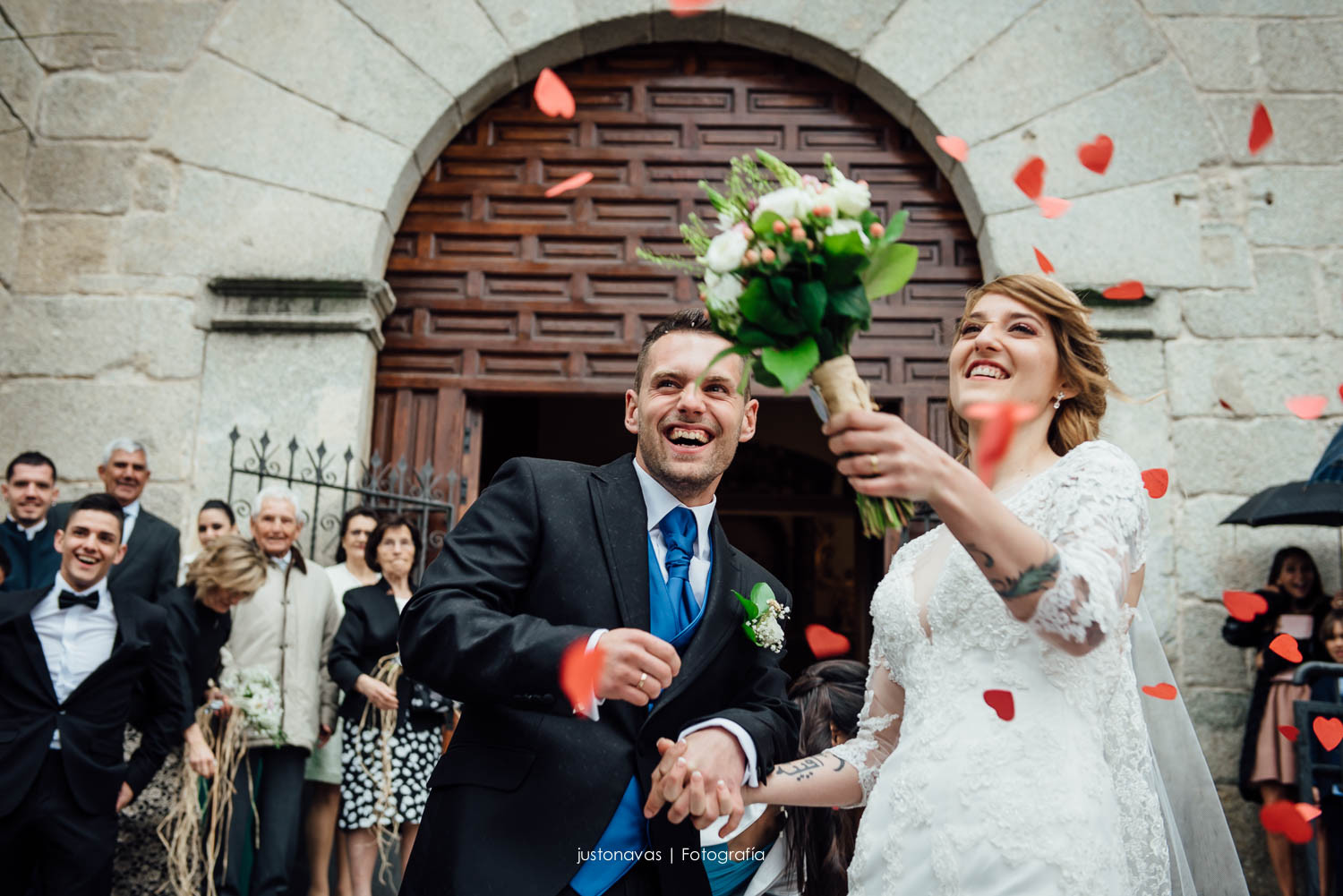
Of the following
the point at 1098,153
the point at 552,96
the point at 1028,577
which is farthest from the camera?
the point at 552,96

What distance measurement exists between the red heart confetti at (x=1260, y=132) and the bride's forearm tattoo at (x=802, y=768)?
5833 mm

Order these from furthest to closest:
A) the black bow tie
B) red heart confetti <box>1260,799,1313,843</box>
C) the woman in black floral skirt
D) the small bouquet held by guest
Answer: the woman in black floral skirt, the small bouquet held by guest, red heart confetti <box>1260,799,1313,843</box>, the black bow tie

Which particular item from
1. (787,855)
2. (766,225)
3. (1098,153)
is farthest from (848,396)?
(1098,153)

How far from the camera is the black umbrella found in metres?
5.66

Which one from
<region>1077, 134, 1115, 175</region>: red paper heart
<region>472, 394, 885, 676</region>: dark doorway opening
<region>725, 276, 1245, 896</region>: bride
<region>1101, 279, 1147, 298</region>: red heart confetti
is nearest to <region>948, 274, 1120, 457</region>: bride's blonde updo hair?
<region>725, 276, 1245, 896</region>: bride

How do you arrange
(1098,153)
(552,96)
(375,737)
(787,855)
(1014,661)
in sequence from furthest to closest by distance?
(552,96), (1098,153), (375,737), (787,855), (1014,661)

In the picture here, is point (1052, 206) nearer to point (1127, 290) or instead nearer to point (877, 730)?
point (1127, 290)

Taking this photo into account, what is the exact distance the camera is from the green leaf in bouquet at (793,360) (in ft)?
6.66

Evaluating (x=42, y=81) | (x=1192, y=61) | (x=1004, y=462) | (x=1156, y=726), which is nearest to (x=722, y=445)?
→ (x=1004, y=462)

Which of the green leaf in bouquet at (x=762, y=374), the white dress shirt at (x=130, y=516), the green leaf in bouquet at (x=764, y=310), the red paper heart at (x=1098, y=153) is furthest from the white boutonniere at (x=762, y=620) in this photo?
the red paper heart at (x=1098, y=153)

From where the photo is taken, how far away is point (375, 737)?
5.67m

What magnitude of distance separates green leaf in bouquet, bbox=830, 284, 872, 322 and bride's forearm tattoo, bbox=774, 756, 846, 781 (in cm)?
114

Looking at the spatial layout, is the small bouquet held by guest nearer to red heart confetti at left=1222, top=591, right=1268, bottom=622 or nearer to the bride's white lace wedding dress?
the bride's white lace wedding dress

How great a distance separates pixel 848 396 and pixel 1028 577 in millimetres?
470
